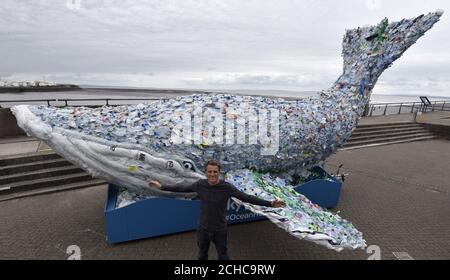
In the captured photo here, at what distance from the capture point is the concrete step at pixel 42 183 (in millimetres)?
6832

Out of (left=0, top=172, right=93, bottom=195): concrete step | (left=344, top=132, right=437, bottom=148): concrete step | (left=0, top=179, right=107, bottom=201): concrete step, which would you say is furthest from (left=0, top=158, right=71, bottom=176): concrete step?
(left=344, top=132, right=437, bottom=148): concrete step

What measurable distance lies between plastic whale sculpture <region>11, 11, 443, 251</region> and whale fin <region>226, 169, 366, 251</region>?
0.01 meters

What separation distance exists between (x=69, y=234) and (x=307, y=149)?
4.75 metres

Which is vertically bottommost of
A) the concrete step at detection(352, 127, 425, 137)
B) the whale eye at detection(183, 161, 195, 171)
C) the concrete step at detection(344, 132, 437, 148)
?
the concrete step at detection(344, 132, 437, 148)

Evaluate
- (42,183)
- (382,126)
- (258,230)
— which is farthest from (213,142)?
(382,126)

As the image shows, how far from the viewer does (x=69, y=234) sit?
5242mm

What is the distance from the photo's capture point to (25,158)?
7.49m

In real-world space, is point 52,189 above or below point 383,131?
below

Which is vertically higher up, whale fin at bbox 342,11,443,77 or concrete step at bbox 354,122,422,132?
whale fin at bbox 342,11,443,77

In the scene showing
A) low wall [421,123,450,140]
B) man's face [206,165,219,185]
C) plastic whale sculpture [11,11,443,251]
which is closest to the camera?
man's face [206,165,219,185]

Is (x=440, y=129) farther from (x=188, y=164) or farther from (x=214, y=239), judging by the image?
(x=214, y=239)

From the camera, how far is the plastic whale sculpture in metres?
4.29

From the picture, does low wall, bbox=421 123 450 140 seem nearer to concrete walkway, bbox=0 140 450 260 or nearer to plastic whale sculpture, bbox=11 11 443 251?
concrete walkway, bbox=0 140 450 260

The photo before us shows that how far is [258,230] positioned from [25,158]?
20.9 ft
